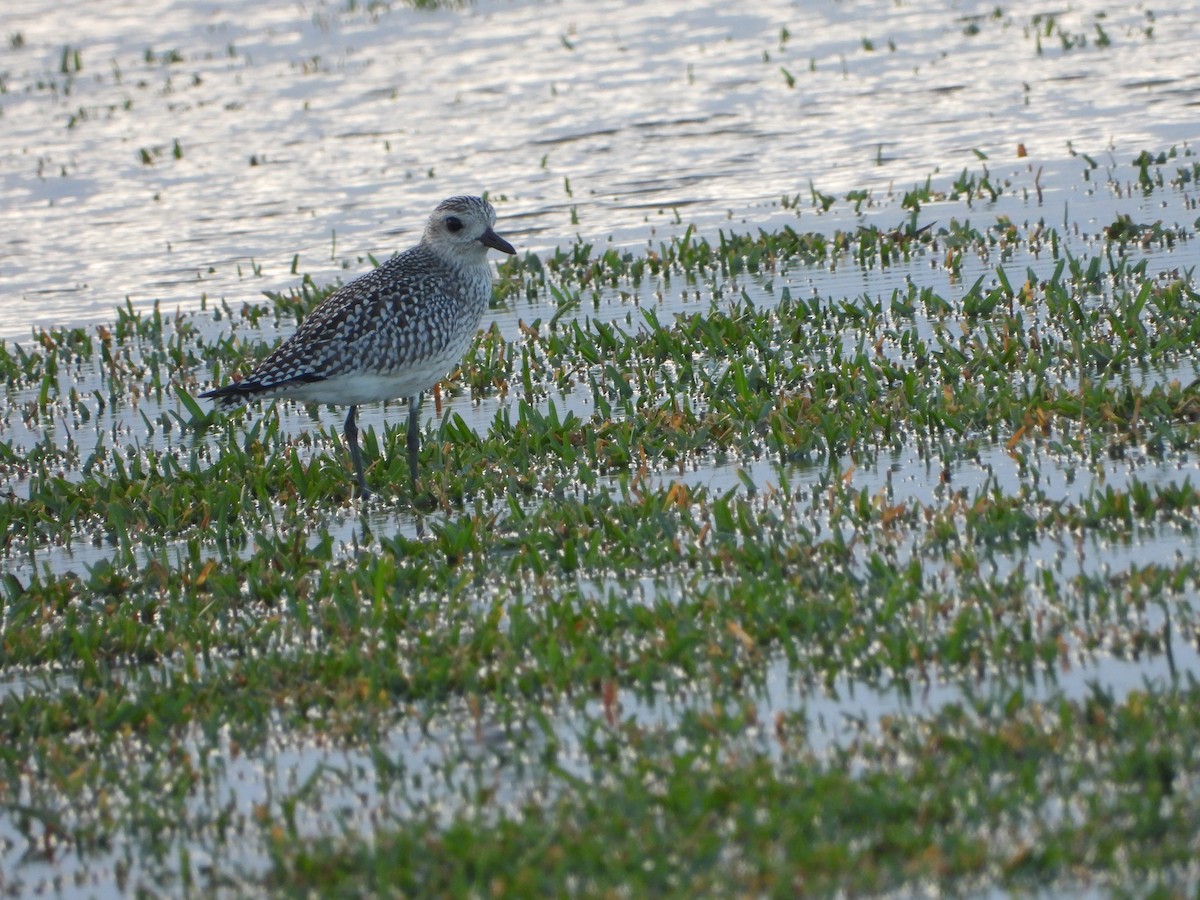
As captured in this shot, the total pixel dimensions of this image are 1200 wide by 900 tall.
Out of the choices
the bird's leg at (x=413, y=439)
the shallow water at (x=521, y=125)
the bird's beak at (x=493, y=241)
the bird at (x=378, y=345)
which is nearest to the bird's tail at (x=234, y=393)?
the bird at (x=378, y=345)

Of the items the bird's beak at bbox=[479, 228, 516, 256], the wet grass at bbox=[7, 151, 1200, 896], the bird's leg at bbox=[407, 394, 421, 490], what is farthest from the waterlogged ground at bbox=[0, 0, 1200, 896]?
the bird's beak at bbox=[479, 228, 516, 256]

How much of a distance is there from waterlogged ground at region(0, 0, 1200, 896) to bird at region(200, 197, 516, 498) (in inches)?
15.7

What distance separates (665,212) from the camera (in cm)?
1658

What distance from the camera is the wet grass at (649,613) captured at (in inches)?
216

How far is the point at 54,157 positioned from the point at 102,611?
15.0m

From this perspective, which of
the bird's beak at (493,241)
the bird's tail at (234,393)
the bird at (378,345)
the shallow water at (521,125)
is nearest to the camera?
the bird's tail at (234,393)

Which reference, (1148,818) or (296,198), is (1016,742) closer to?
(1148,818)

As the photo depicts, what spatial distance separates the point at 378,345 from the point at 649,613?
295cm

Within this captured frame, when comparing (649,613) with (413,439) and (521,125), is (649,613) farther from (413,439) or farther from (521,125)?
(521,125)

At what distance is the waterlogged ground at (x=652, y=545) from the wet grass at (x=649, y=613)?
0.9 inches

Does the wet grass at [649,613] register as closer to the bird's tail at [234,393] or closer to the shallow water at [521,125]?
the bird's tail at [234,393]

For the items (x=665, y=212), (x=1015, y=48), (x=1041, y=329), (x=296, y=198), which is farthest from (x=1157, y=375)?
(x=1015, y=48)

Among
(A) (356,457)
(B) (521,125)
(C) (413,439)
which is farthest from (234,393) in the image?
(B) (521,125)

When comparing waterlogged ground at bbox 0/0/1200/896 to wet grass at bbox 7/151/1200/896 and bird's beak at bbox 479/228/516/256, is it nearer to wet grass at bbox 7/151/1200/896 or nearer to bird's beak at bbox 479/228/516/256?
wet grass at bbox 7/151/1200/896
